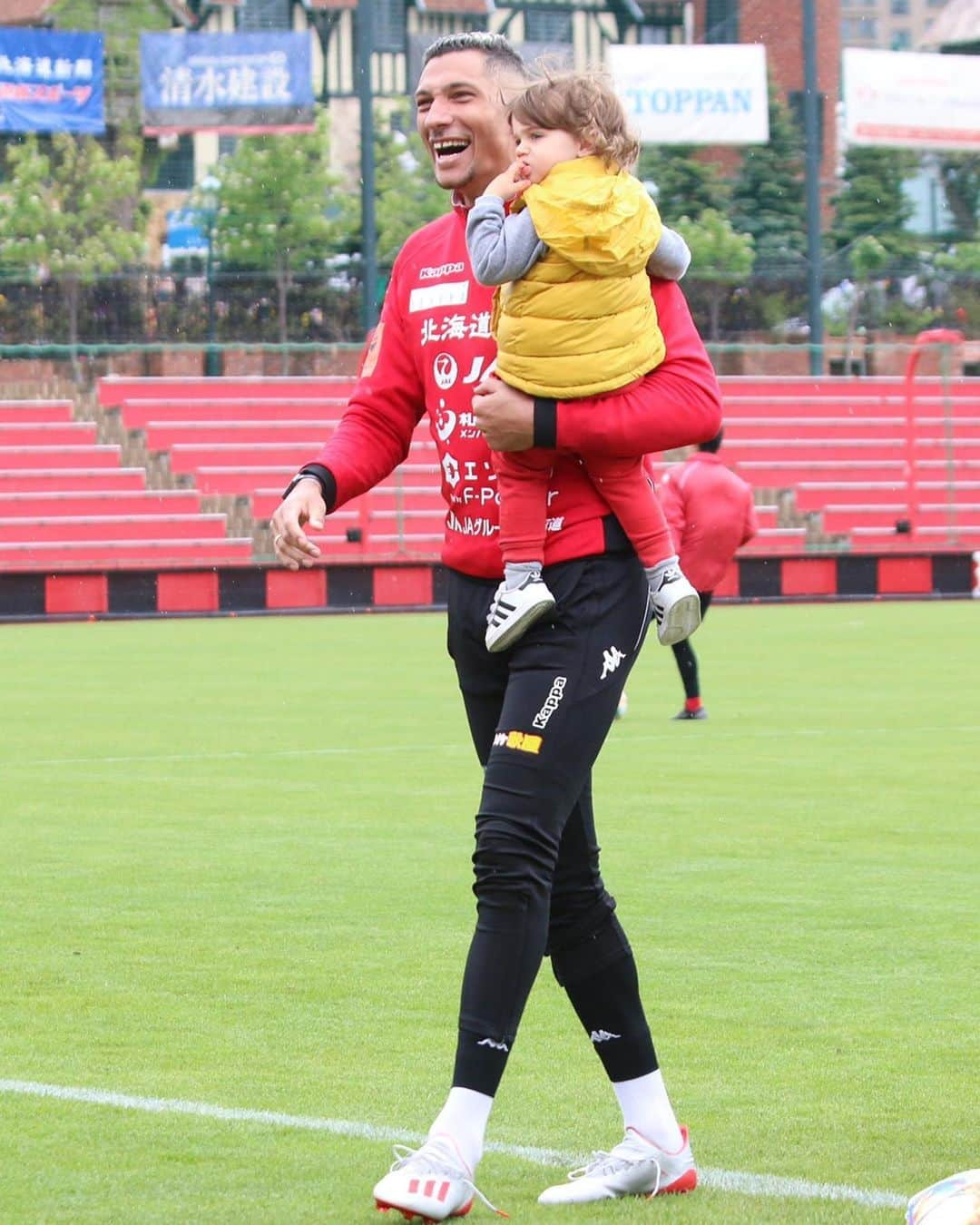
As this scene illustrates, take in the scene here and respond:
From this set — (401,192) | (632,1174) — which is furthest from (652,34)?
(632,1174)

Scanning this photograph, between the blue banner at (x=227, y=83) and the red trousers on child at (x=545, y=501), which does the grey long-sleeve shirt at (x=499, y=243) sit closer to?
the red trousers on child at (x=545, y=501)

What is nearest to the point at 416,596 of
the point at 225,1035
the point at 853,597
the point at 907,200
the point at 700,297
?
the point at 853,597

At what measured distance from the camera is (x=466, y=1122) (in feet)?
14.1

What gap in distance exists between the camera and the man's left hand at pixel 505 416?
14.6ft

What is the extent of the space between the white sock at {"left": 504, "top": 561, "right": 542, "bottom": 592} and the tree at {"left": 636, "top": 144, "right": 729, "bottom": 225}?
162ft

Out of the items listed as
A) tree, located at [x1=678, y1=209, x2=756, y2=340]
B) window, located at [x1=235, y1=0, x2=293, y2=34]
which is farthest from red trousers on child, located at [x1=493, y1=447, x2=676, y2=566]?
window, located at [x1=235, y1=0, x2=293, y2=34]

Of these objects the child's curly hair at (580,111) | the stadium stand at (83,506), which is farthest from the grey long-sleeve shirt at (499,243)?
the stadium stand at (83,506)

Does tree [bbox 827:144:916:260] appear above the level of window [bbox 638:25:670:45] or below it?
below

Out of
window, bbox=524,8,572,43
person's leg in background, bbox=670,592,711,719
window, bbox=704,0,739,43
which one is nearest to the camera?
person's leg in background, bbox=670,592,711,719

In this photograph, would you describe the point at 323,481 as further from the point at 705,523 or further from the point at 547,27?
the point at 547,27

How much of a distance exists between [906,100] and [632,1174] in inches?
1656

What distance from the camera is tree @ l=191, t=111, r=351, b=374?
172ft

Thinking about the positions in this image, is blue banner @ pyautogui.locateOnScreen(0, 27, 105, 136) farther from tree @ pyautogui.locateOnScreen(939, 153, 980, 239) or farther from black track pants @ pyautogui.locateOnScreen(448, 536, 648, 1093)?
black track pants @ pyautogui.locateOnScreen(448, 536, 648, 1093)

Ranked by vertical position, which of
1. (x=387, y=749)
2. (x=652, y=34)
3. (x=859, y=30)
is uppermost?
(x=859, y=30)
